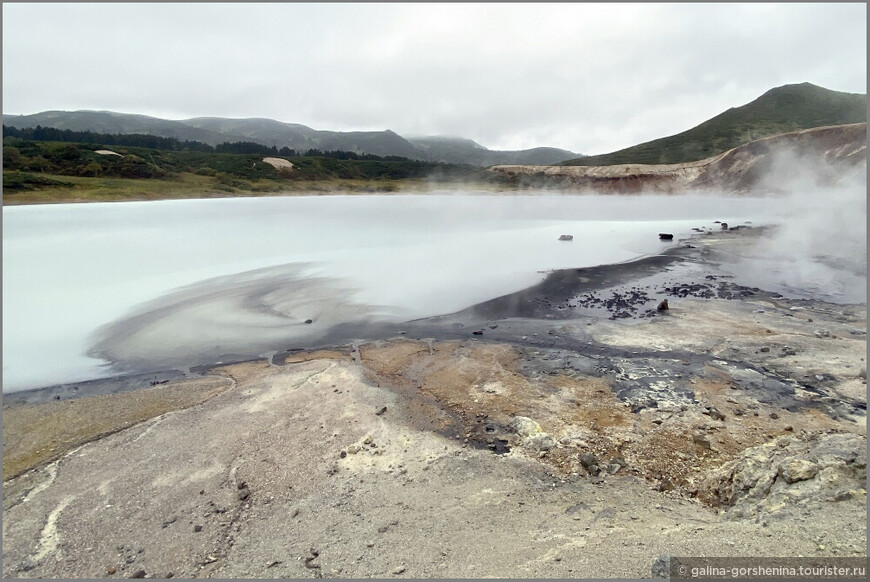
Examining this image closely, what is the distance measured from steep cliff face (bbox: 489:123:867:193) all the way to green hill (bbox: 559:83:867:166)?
9.16 meters

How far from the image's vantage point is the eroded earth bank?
144 inches

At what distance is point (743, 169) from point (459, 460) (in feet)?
180

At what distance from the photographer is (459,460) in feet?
17.0

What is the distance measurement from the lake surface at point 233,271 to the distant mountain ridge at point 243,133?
12268cm

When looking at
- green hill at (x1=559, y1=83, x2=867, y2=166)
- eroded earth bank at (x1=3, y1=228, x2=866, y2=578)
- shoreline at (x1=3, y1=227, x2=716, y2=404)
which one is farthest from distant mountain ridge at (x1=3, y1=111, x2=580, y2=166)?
eroded earth bank at (x1=3, y1=228, x2=866, y2=578)

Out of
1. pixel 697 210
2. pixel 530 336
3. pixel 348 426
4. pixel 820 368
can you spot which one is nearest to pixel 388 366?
pixel 348 426

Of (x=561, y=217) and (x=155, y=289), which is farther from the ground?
(x=561, y=217)

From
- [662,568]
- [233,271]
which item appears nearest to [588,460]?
[662,568]

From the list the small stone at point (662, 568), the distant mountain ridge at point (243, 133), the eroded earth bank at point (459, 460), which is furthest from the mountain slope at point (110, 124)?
the small stone at point (662, 568)

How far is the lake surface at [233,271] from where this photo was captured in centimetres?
964

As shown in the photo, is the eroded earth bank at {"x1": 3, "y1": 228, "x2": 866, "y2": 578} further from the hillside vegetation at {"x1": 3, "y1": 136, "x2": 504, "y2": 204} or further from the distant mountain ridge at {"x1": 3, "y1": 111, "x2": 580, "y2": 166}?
the distant mountain ridge at {"x1": 3, "y1": 111, "x2": 580, "y2": 166}

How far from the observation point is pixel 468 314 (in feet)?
36.2

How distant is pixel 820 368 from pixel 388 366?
7.48 metres

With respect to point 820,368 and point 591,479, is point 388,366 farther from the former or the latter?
point 820,368
